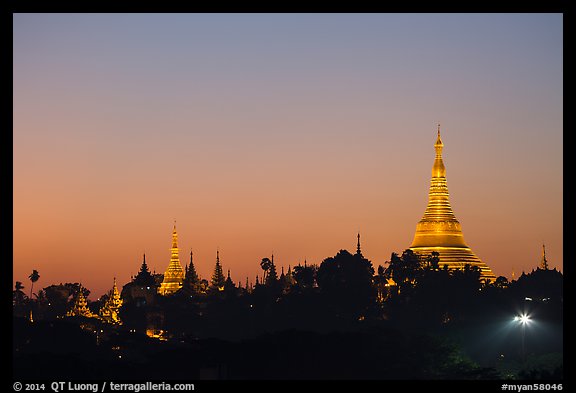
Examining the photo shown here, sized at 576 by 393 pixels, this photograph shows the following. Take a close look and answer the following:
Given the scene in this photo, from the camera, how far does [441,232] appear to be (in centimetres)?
18412

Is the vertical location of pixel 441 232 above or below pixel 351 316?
above

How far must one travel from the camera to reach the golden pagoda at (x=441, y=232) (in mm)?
180625

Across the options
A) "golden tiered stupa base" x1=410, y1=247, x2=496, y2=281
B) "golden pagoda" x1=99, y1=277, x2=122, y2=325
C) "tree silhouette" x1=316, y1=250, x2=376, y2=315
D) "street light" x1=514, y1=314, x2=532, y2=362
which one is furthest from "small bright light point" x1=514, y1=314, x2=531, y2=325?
"golden pagoda" x1=99, y1=277, x2=122, y2=325

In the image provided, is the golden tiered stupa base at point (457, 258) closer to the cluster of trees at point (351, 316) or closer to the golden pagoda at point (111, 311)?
the cluster of trees at point (351, 316)

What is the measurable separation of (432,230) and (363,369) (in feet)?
252

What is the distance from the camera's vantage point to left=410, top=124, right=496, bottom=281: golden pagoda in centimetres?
18062

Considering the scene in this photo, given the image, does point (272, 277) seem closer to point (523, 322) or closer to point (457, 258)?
point (457, 258)

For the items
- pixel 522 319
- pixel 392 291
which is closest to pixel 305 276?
pixel 392 291

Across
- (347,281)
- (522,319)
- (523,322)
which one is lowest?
(523,322)

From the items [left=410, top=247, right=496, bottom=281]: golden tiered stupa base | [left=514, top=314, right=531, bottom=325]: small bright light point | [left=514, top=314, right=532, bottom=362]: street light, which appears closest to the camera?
[left=514, top=314, right=532, bottom=362]: street light

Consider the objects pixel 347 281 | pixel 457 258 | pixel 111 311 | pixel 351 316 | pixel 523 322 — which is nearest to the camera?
pixel 523 322

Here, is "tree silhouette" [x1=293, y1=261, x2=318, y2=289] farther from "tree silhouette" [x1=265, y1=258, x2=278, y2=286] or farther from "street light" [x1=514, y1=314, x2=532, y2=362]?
A: "street light" [x1=514, y1=314, x2=532, y2=362]
